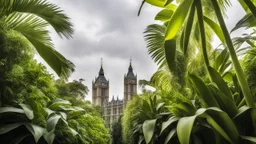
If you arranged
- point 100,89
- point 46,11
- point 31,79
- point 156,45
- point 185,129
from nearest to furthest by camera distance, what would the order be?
point 185,129, point 31,79, point 46,11, point 156,45, point 100,89

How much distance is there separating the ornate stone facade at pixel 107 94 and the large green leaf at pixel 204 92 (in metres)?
47.6

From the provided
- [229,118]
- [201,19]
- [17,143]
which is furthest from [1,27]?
[229,118]

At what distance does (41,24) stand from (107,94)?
60691 millimetres

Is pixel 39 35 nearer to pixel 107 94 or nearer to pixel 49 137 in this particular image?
pixel 49 137

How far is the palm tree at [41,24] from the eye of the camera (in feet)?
10.8

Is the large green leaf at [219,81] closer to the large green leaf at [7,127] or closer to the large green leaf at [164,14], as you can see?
the large green leaf at [164,14]

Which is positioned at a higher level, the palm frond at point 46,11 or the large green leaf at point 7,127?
the palm frond at point 46,11

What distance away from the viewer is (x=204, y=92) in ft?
8.63

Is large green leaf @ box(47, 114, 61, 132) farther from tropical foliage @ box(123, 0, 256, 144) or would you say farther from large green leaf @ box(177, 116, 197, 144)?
large green leaf @ box(177, 116, 197, 144)

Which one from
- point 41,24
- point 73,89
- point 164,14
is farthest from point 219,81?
point 73,89

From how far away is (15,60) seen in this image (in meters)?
2.86

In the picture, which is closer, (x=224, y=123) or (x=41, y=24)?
(x=224, y=123)

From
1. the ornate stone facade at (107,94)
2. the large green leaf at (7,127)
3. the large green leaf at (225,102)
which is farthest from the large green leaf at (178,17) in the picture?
the ornate stone facade at (107,94)

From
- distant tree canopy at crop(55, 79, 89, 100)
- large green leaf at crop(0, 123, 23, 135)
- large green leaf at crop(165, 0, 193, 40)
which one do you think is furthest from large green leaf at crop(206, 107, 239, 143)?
distant tree canopy at crop(55, 79, 89, 100)
